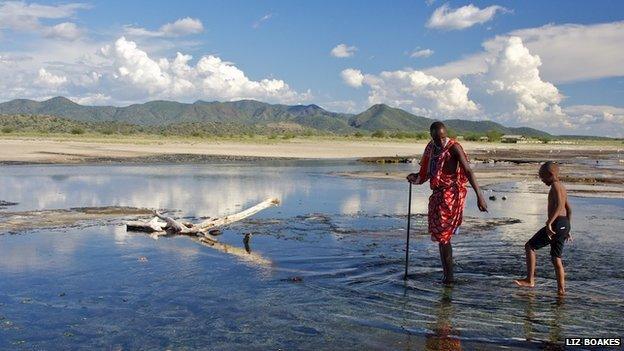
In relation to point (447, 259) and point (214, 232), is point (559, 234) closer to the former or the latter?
point (447, 259)

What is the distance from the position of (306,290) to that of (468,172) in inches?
115

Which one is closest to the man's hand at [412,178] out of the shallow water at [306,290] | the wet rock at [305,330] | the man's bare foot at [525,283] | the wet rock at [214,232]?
the shallow water at [306,290]

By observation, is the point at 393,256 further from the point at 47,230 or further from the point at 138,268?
the point at 47,230

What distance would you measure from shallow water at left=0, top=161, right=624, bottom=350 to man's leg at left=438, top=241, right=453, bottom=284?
0.53ft

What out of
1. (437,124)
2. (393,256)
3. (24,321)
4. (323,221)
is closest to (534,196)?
(323,221)

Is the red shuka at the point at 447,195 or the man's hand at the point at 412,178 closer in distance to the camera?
the red shuka at the point at 447,195

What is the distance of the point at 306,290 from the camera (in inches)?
341

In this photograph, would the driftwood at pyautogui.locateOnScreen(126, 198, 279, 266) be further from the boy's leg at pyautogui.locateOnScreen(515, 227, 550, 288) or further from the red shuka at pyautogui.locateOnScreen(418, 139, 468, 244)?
the boy's leg at pyautogui.locateOnScreen(515, 227, 550, 288)

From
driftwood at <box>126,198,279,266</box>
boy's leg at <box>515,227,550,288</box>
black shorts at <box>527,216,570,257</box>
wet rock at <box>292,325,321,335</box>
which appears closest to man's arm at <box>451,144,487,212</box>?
boy's leg at <box>515,227,550,288</box>

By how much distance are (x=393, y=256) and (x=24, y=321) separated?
655 centimetres

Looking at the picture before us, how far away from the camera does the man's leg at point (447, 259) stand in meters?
8.96

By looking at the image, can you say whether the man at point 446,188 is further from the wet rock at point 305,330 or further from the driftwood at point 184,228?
the driftwood at point 184,228

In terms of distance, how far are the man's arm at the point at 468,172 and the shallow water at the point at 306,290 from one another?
4.30 feet

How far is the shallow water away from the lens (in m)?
6.69
